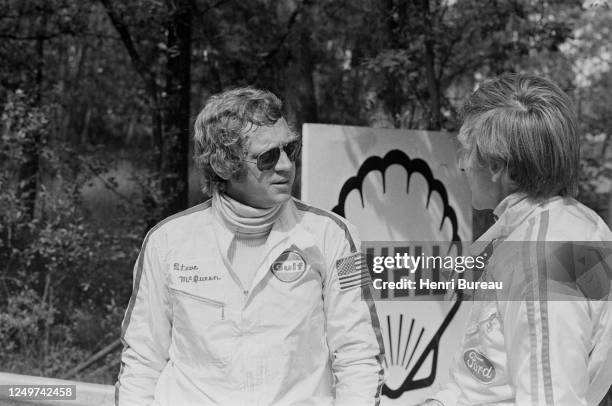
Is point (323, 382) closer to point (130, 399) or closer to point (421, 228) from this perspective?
point (130, 399)

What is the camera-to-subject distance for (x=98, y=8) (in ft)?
20.1

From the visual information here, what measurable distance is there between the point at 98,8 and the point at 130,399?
4536mm

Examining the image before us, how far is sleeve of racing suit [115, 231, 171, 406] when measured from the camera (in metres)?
2.29

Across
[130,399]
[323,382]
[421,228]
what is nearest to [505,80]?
[323,382]

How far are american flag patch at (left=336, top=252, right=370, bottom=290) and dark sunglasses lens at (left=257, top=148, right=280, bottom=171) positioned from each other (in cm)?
35

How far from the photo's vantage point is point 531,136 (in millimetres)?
1643

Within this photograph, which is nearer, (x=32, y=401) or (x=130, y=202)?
(x=32, y=401)

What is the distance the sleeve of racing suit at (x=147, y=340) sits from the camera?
2.29m

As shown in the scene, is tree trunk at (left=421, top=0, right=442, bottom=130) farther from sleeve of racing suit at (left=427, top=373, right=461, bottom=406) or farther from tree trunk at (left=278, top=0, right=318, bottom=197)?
sleeve of racing suit at (left=427, top=373, right=461, bottom=406)

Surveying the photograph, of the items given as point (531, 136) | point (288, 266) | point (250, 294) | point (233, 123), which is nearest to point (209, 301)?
point (250, 294)

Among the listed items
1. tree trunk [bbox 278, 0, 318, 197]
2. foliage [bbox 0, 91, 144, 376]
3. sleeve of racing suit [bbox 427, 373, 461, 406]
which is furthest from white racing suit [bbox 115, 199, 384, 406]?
tree trunk [bbox 278, 0, 318, 197]

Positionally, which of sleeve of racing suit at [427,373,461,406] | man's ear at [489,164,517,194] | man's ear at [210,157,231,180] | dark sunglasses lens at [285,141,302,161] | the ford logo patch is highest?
dark sunglasses lens at [285,141,302,161]

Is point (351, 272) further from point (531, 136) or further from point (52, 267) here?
point (52, 267)

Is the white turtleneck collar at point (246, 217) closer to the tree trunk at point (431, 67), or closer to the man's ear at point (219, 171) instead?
the man's ear at point (219, 171)
